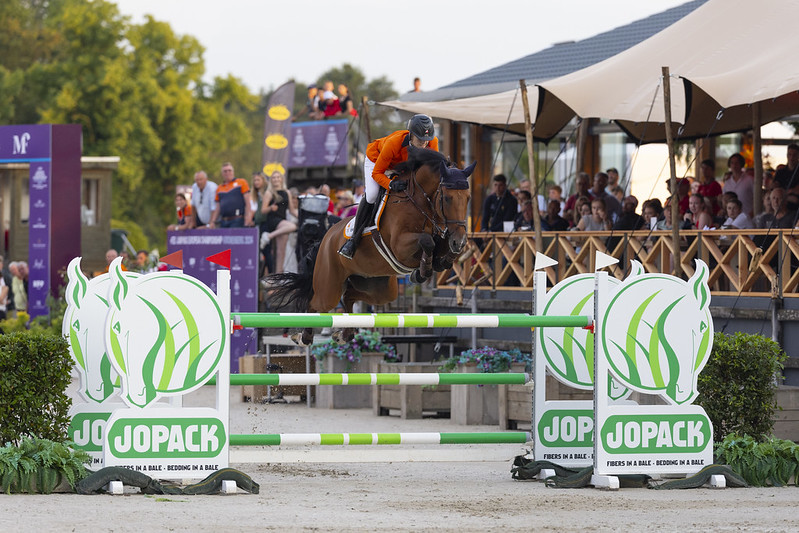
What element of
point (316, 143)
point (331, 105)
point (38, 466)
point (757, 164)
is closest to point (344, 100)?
point (331, 105)

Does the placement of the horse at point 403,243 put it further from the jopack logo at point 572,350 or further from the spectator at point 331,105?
the spectator at point 331,105

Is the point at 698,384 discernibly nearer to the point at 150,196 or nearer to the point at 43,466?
the point at 43,466

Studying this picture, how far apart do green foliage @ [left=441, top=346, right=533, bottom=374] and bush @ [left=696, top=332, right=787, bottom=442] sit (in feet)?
11.8

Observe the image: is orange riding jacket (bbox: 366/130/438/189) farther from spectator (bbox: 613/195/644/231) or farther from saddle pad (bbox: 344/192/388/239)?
spectator (bbox: 613/195/644/231)

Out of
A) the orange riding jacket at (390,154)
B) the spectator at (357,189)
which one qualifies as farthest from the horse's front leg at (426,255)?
the spectator at (357,189)

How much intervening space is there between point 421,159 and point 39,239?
1229cm

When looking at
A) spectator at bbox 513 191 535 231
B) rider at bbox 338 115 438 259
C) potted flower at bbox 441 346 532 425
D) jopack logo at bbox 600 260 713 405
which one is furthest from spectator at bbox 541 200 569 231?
jopack logo at bbox 600 260 713 405

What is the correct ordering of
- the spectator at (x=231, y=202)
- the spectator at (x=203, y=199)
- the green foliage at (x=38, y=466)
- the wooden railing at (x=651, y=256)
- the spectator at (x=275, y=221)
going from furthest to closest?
the spectator at (x=203, y=199) < the spectator at (x=231, y=202) < the spectator at (x=275, y=221) < the wooden railing at (x=651, y=256) < the green foliage at (x=38, y=466)

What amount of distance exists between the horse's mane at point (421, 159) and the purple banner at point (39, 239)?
11.8 metres

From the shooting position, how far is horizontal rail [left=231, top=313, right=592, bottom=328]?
7238 mm

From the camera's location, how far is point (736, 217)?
39.7 ft

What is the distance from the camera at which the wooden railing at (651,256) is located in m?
11.1

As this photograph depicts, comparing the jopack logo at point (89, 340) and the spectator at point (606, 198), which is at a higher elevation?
the spectator at point (606, 198)

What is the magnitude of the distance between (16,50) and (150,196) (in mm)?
10447
